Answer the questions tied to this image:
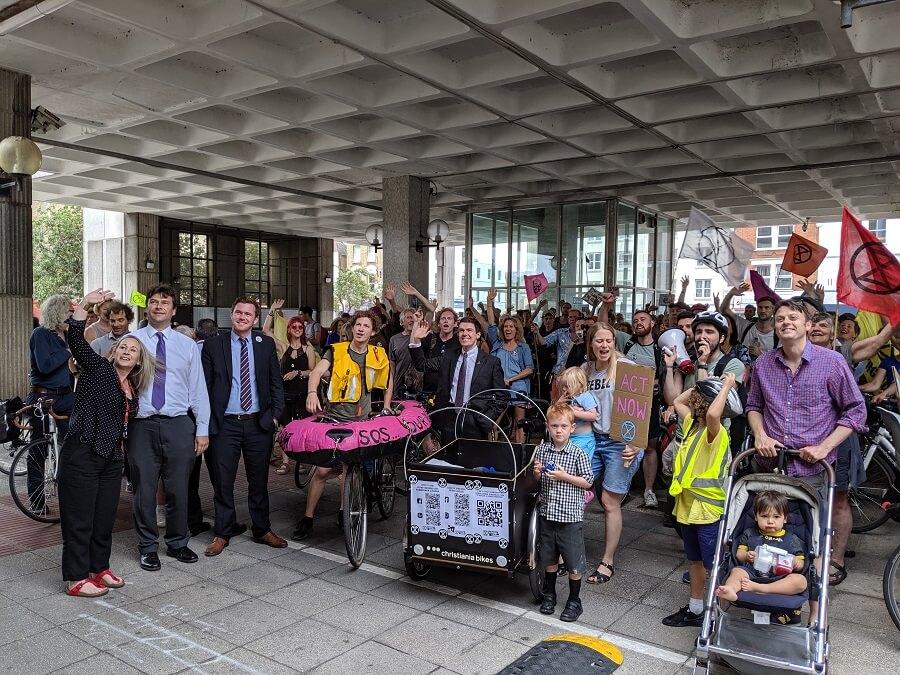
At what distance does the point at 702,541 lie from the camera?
4.51 meters

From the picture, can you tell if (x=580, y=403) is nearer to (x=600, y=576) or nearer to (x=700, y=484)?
(x=700, y=484)

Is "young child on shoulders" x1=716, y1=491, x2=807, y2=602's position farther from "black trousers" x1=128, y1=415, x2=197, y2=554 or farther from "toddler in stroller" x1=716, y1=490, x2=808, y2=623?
"black trousers" x1=128, y1=415, x2=197, y2=554

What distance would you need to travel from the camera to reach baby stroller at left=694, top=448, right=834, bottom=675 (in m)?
3.58

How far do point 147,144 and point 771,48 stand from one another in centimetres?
1139

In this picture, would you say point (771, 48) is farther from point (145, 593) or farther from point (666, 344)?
point (145, 593)

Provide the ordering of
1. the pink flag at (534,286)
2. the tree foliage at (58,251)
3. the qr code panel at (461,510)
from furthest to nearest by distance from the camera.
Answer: the tree foliage at (58,251), the pink flag at (534,286), the qr code panel at (461,510)

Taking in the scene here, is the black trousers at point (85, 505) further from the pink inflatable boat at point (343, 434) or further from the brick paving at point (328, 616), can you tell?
the pink inflatable boat at point (343, 434)

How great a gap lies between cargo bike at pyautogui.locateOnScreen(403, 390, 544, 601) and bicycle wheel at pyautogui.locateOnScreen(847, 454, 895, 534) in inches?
142

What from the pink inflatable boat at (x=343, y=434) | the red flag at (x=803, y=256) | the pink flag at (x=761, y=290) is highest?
the red flag at (x=803, y=256)

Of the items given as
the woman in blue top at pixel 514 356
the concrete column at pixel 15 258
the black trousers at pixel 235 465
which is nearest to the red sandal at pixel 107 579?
the black trousers at pixel 235 465

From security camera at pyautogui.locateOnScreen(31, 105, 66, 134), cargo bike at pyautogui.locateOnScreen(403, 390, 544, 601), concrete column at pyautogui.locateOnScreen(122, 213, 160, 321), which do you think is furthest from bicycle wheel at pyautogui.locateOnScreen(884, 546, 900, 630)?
concrete column at pyautogui.locateOnScreen(122, 213, 160, 321)

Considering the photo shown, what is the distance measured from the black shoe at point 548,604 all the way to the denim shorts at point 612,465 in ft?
3.24

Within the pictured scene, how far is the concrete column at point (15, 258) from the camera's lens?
9.11m

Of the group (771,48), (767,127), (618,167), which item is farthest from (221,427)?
(618,167)
